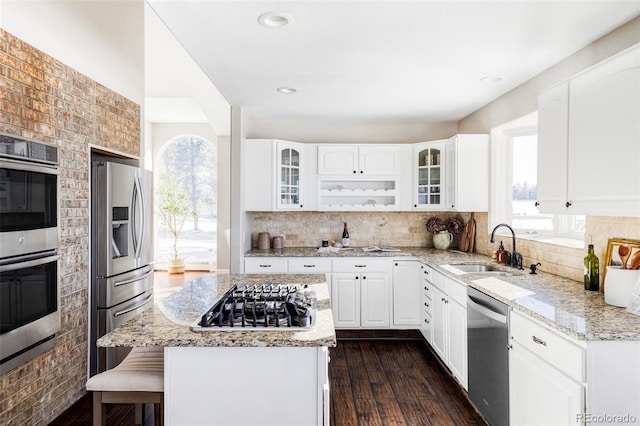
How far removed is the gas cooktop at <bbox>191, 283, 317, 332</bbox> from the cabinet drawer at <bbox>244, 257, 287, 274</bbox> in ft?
6.26

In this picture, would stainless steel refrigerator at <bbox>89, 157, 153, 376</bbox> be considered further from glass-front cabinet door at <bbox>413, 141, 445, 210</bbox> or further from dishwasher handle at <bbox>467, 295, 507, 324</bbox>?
glass-front cabinet door at <bbox>413, 141, 445, 210</bbox>

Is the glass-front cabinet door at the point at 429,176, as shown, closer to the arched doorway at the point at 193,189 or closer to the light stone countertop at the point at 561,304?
the light stone countertop at the point at 561,304

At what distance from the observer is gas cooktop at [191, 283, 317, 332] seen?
→ 1.69 m

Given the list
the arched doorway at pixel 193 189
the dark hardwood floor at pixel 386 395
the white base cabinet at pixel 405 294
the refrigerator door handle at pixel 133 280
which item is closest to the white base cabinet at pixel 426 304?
the white base cabinet at pixel 405 294

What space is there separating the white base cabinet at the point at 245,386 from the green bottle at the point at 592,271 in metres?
1.83

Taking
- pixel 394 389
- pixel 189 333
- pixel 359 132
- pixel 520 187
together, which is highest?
pixel 359 132

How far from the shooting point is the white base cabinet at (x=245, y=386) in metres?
1.61

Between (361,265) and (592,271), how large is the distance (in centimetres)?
221

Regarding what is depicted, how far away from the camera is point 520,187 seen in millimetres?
3773

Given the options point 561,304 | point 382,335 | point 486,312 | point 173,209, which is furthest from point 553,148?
point 173,209

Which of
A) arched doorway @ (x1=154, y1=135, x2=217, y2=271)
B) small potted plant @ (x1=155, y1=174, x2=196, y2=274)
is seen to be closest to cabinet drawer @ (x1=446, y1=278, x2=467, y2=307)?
arched doorway @ (x1=154, y1=135, x2=217, y2=271)

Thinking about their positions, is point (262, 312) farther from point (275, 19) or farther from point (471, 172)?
point (471, 172)

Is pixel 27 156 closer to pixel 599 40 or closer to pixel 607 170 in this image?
pixel 607 170

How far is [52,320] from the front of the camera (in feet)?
7.89
